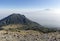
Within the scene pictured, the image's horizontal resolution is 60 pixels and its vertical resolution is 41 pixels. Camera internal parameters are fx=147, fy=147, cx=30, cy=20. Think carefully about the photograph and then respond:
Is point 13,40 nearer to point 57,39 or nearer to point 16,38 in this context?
point 16,38

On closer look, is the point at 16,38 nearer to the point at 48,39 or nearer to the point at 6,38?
the point at 6,38

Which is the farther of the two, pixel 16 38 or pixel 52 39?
pixel 16 38

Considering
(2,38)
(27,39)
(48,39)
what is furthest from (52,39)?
(2,38)

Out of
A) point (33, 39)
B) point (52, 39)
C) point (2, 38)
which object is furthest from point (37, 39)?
point (2, 38)

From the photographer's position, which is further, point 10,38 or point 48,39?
point 10,38

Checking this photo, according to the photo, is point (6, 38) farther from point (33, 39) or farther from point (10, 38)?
point (33, 39)

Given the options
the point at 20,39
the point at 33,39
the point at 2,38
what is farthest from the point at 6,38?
the point at 33,39

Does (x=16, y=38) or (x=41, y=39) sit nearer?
(x=41, y=39)
